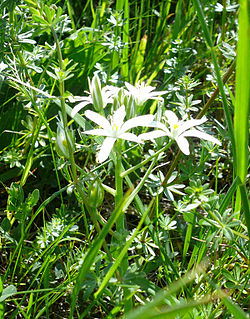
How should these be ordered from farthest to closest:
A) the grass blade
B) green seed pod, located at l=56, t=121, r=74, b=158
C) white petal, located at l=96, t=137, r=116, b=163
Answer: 1. green seed pod, located at l=56, t=121, r=74, b=158
2. white petal, located at l=96, t=137, r=116, b=163
3. the grass blade

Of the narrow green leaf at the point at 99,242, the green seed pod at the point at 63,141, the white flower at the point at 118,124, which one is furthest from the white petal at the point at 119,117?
the narrow green leaf at the point at 99,242

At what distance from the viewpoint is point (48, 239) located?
1.46m

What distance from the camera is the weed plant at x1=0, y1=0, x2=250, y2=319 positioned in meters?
1.09

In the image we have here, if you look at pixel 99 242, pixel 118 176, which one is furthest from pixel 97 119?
pixel 99 242

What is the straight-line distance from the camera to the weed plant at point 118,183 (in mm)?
1090

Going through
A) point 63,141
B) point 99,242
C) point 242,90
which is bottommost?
point 99,242

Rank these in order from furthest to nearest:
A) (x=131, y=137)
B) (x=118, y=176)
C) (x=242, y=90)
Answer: (x=118, y=176), (x=131, y=137), (x=242, y=90)

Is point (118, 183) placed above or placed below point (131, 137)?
below

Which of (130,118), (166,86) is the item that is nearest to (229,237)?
(130,118)

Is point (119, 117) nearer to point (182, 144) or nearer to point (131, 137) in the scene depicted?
point (131, 137)

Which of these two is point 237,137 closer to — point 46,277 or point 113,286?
point 113,286

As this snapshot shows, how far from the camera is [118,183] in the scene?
1168 mm

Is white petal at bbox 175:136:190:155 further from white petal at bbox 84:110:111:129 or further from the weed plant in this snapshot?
white petal at bbox 84:110:111:129

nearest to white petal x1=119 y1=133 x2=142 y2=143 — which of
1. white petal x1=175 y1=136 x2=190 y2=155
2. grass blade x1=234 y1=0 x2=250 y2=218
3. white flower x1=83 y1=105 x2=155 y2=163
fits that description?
white flower x1=83 y1=105 x2=155 y2=163
